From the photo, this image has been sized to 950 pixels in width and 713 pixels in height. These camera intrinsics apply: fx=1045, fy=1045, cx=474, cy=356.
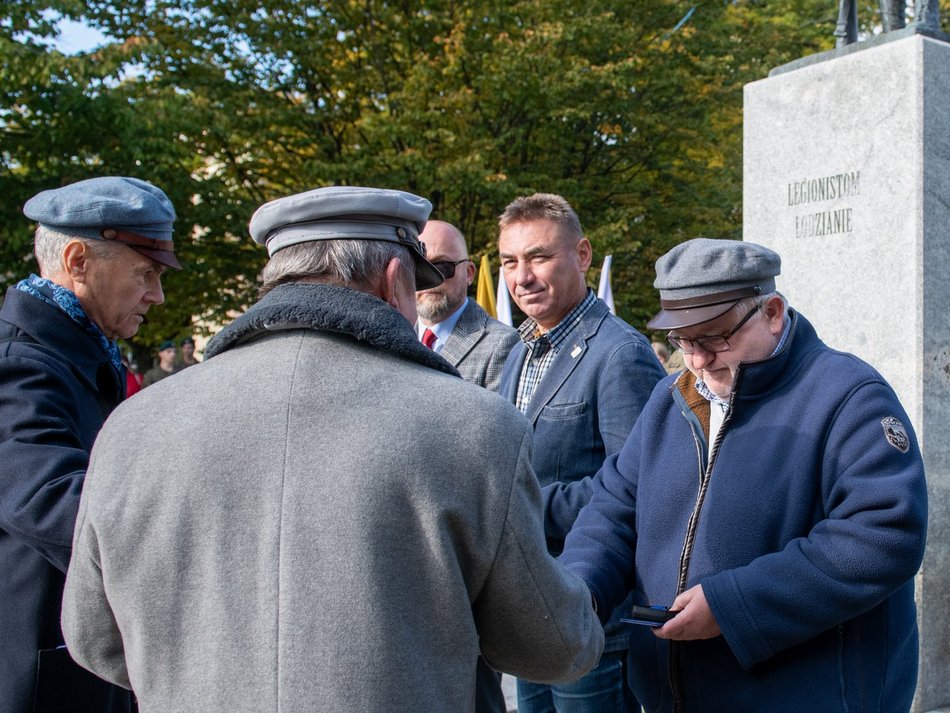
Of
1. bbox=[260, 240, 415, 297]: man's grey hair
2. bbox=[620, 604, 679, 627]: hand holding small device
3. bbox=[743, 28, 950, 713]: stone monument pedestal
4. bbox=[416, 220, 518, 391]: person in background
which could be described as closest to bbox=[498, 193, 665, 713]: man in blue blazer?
bbox=[416, 220, 518, 391]: person in background

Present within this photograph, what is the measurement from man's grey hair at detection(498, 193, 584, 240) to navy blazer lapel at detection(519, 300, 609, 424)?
36 centimetres

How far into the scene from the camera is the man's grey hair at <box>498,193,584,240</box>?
3.60 metres

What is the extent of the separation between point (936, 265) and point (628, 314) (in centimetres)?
1353

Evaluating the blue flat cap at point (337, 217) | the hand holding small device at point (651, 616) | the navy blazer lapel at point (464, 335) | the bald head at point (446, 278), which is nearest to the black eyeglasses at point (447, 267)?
the bald head at point (446, 278)

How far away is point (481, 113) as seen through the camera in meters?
17.4

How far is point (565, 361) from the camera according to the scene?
130 inches

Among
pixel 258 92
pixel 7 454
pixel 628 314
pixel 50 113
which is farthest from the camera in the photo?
pixel 628 314

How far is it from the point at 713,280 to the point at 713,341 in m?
0.15

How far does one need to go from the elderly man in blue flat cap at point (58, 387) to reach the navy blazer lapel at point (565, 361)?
3.92 ft

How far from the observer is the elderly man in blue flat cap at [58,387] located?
2215mm

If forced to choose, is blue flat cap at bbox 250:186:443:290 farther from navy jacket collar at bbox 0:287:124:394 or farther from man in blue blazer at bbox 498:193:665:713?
man in blue blazer at bbox 498:193:665:713

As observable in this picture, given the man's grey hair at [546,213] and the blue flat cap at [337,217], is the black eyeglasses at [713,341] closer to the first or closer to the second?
the blue flat cap at [337,217]

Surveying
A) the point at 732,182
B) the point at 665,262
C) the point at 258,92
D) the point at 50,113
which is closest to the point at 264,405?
the point at 665,262

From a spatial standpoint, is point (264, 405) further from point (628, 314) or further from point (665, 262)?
point (628, 314)
